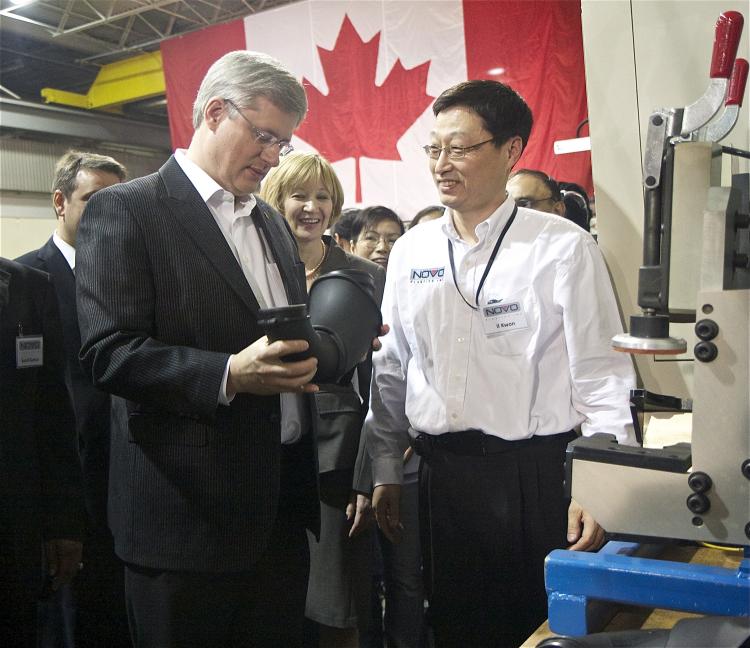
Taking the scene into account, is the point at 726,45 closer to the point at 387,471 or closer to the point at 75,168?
the point at 387,471

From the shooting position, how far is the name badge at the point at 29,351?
160 cm

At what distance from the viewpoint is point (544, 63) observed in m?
4.62

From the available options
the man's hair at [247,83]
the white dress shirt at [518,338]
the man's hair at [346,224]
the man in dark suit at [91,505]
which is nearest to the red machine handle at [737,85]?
the white dress shirt at [518,338]

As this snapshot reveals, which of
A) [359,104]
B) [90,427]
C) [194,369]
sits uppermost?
[359,104]

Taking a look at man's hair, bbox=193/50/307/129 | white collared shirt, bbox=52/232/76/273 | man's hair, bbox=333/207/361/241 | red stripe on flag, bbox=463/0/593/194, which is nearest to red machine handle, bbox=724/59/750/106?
man's hair, bbox=193/50/307/129

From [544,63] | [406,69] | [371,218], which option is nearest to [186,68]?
[406,69]

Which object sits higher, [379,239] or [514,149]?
[514,149]

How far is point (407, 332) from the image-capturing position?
1.56m

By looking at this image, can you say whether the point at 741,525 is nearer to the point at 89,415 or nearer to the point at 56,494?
the point at 56,494

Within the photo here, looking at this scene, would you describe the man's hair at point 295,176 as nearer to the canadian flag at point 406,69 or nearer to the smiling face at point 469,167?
the smiling face at point 469,167

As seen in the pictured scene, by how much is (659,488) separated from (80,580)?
188 centimetres

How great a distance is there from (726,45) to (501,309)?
0.67 metres

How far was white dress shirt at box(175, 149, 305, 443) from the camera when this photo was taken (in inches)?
52.2

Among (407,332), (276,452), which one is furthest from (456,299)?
(276,452)
